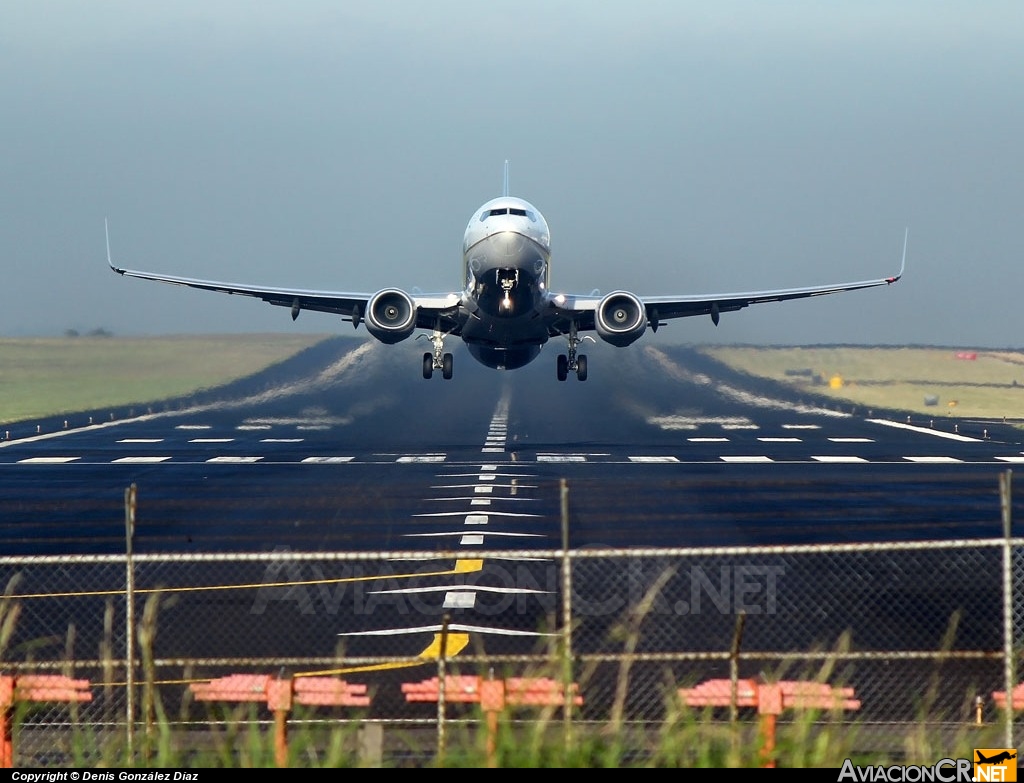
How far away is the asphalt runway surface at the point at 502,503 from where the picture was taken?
17.3m

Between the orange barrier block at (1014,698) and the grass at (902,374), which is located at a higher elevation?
the grass at (902,374)

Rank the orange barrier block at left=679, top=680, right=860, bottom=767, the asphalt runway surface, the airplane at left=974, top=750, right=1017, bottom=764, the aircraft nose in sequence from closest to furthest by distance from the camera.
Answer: the airplane at left=974, top=750, right=1017, bottom=764, the orange barrier block at left=679, top=680, right=860, bottom=767, the asphalt runway surface, the aircraft nose

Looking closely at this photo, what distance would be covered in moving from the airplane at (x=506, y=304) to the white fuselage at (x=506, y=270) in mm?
27

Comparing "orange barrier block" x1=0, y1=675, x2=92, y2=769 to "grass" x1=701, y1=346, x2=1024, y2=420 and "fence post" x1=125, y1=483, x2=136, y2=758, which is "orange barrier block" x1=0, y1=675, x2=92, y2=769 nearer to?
"fence post" x1=125, y1=483, x2=136, y2=758

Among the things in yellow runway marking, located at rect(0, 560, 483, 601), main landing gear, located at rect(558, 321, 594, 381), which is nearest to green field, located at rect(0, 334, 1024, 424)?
main landing gear, located at rect(558, 321, 594, 381)

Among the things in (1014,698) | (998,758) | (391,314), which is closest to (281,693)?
(998,758)

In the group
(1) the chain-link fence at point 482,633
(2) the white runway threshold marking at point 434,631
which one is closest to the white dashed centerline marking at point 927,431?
(1) the chain-link fence at point 482,633

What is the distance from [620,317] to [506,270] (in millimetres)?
4870

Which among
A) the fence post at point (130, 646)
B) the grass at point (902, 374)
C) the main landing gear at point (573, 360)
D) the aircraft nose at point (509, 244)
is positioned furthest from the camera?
the grass at point (902, 374)

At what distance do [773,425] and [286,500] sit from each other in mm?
28986

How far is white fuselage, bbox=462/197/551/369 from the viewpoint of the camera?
36406 mm

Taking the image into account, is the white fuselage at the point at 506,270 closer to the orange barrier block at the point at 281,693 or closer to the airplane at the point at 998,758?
the orange barrier block at the point at 281,693

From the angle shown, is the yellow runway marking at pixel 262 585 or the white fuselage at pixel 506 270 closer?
the yellow runway marking at pixel 262 585

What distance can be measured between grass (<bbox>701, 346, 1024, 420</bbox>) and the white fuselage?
28781 millimetres
